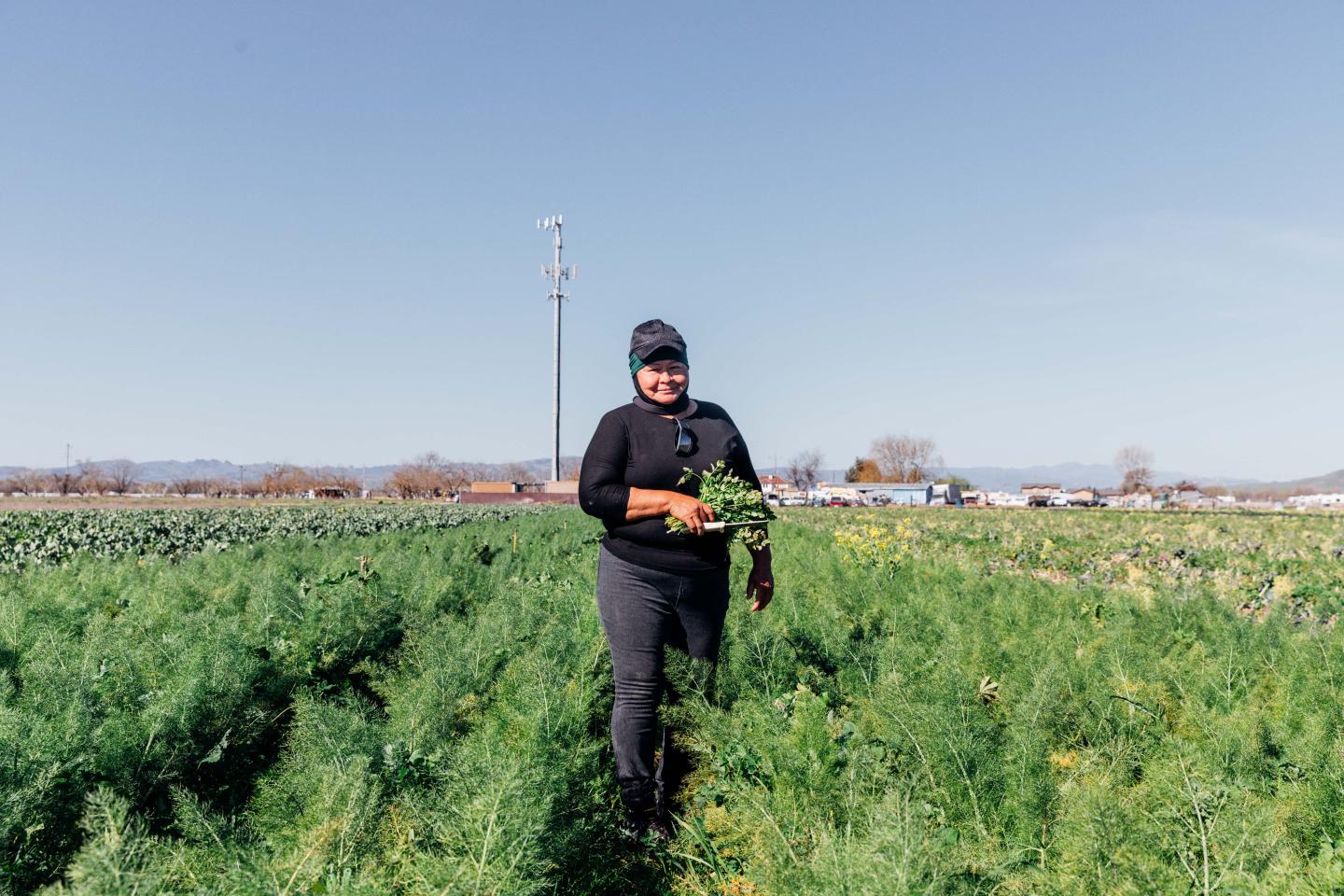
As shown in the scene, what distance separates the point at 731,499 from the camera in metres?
2.97

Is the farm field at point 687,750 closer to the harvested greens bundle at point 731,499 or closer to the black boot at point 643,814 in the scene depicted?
the black boot at point 643,814

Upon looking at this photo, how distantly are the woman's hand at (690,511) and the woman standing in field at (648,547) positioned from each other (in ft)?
0.04

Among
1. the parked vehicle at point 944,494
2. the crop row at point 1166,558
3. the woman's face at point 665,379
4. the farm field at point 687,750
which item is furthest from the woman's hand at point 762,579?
the parked vehicle at point 944,494

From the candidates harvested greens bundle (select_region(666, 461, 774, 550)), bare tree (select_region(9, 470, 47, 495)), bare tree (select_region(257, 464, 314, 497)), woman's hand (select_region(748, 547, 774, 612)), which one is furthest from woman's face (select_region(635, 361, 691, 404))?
bare tree (select_region(9, 470, 47, 495))

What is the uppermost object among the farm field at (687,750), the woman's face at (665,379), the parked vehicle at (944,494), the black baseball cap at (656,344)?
the black baseball cap at (656,344)

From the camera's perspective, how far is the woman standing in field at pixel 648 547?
293cm

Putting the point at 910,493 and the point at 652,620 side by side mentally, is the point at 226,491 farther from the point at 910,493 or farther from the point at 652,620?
the point at 652,620

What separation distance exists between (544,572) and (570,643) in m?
3.83

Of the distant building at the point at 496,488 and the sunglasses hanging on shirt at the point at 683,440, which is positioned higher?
the sunglasses hanging on shirt at the point at 683,440

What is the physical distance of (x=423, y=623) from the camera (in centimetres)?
511

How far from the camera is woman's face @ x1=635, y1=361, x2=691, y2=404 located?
304 centimetres

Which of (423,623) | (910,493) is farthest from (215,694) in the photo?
(910,493)

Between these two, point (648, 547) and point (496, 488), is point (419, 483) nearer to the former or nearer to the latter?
point (496, 488)

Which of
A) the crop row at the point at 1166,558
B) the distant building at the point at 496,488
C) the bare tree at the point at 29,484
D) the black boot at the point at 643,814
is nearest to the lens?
the black boot at the point at 643,814
